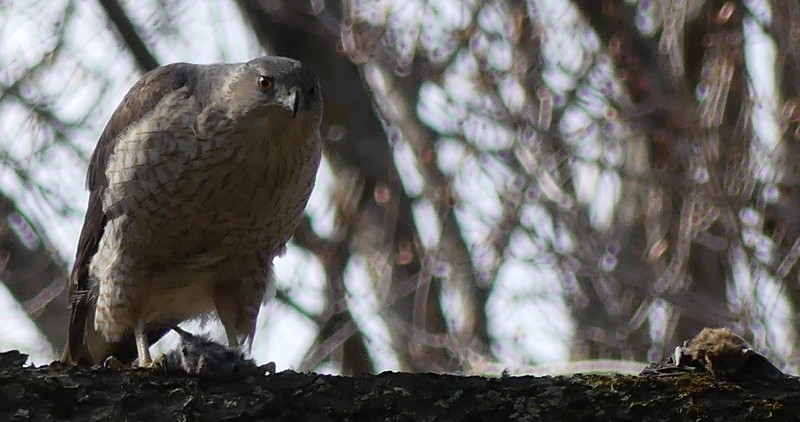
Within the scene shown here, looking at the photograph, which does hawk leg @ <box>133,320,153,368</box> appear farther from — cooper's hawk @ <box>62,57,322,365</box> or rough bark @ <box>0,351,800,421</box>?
rough bark @ <box>0,351,800,421</box>

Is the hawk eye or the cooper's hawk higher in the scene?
the hawk eye

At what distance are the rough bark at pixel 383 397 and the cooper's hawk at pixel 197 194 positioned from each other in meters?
1.96

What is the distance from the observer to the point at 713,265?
8188 millimetres

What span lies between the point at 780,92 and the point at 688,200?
0.87 metres

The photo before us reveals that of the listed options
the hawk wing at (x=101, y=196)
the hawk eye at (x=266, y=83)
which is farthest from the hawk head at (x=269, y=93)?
the hawk wing at (x=101, y=196)

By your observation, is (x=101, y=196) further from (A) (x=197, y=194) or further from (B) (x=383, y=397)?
(B) (x=383, y=397)

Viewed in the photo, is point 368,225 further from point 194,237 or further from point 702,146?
point 194,237

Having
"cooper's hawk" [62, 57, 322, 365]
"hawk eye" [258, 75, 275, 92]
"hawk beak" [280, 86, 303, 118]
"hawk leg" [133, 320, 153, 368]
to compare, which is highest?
"hawk eye" [258, 75, 275, 92]

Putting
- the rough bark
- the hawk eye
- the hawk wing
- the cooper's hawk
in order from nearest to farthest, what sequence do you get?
the rough bark < the cooper's hawk < the hawk eye < the hawk wing

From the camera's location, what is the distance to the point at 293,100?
4.78m

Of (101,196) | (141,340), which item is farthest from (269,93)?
(141,340)

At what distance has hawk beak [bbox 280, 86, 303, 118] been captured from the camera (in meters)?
4.75

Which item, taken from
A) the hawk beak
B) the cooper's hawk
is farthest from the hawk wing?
the hawk beak

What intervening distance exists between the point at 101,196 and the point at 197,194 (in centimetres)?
62
